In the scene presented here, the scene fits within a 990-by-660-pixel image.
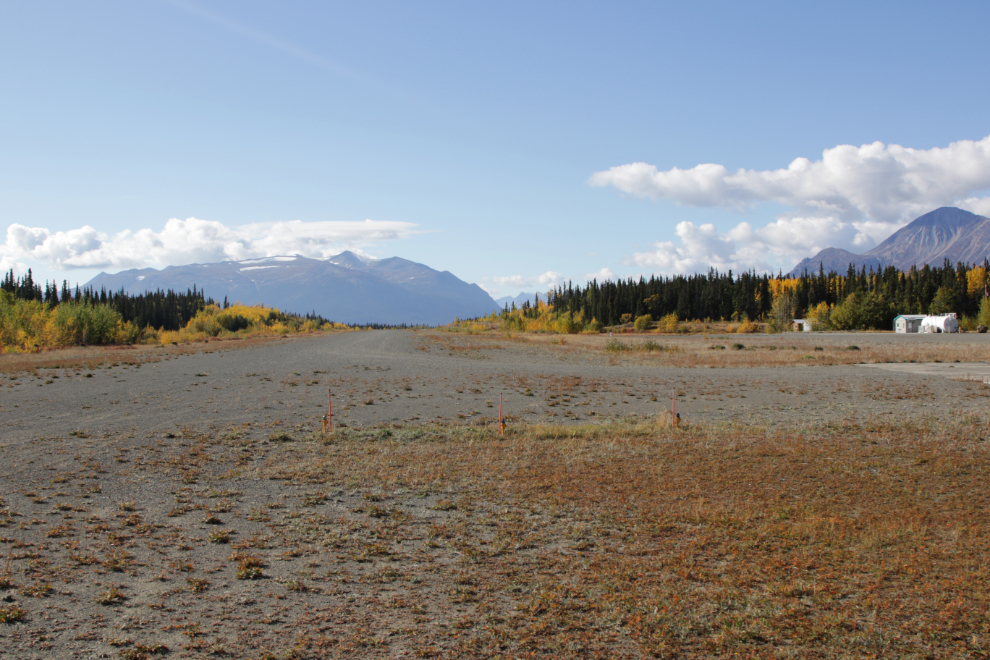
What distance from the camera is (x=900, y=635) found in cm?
552

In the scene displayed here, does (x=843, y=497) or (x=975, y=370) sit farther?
(x=975, y=370)

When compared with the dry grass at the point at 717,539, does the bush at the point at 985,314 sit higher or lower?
higher

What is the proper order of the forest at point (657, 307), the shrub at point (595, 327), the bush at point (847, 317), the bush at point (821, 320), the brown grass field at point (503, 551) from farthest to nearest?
the shrub at point (595, 327)
the bush at point (821, 320)
the bush at point (847, 317)
the forest at point (657, 307)
the brown grass field at point (503, 551)

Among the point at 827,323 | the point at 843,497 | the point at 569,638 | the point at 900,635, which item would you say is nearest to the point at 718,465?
the point at 843,497

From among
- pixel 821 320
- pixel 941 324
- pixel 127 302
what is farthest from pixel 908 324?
pixel 127 302

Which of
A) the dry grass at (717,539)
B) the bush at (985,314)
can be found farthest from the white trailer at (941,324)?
the dry grass at (717,539)

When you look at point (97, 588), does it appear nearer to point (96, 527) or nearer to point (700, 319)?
point (96, 527)

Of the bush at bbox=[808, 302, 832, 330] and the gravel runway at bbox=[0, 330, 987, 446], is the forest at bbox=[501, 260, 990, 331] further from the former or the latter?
the gravel runway at bbox=[0, 330, 987, 446]

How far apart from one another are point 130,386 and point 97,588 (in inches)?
1035

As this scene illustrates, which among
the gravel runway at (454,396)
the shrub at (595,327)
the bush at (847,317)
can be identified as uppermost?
the bush at (847,317)

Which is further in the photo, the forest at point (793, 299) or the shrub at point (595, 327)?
the shrub at point (595, 327)

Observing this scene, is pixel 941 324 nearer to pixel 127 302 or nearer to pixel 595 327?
pixel 595 327

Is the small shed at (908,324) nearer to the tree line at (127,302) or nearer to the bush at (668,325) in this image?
the bush at (668,325)

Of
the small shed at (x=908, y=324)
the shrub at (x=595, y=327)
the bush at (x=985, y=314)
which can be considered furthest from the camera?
the shrub at (x=595, y=327)
